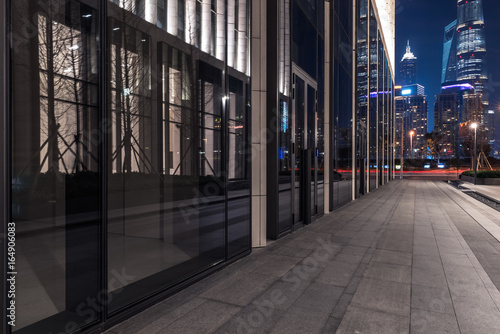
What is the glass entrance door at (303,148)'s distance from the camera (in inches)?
370

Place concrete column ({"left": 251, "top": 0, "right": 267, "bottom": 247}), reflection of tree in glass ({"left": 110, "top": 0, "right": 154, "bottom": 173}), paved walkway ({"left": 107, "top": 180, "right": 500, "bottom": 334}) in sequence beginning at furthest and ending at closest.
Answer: reflection of tree in glass ({"left": 110, "top": 0, "right": 154, "bottom": 173}) < concrete column ({"left": 251, "top": 0, "right": 267, "bottom": 247}) < paved walkway ({"left": 107, "top": 180, "right": 500, "bottom": 334})

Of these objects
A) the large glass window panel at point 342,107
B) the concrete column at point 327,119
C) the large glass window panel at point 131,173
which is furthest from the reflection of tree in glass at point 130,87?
the large glass window panel at point 342,107

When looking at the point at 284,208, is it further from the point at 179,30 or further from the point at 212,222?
the point at 179,30

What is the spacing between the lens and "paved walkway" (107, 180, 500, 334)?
12.0 ft

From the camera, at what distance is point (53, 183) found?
15.4 meters

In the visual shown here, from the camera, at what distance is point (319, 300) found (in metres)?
4.32

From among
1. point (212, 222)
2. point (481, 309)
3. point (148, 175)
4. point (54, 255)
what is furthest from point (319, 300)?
point (148, 175)

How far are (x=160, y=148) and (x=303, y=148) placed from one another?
16.3 meters

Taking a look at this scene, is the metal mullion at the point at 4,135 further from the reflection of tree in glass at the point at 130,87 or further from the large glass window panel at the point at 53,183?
the reflection of tree in glass at the point at 130,87

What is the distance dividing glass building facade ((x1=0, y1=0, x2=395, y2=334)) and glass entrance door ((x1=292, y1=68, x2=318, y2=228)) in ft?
0.20

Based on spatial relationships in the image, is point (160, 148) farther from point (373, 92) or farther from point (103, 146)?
point (103, 146)

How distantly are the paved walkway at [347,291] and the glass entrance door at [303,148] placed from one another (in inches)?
71.9

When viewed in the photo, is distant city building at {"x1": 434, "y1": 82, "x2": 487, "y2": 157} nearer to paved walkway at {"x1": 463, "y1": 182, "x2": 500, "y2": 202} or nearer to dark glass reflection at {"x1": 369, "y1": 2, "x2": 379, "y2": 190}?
paved walkway at {"x1": 463, "y1": 182, "x2": 500, "y2": 202}

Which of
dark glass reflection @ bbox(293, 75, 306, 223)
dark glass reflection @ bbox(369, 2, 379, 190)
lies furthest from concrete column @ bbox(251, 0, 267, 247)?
dark glass reflection @ bbox(369, 2, 379, 190)
